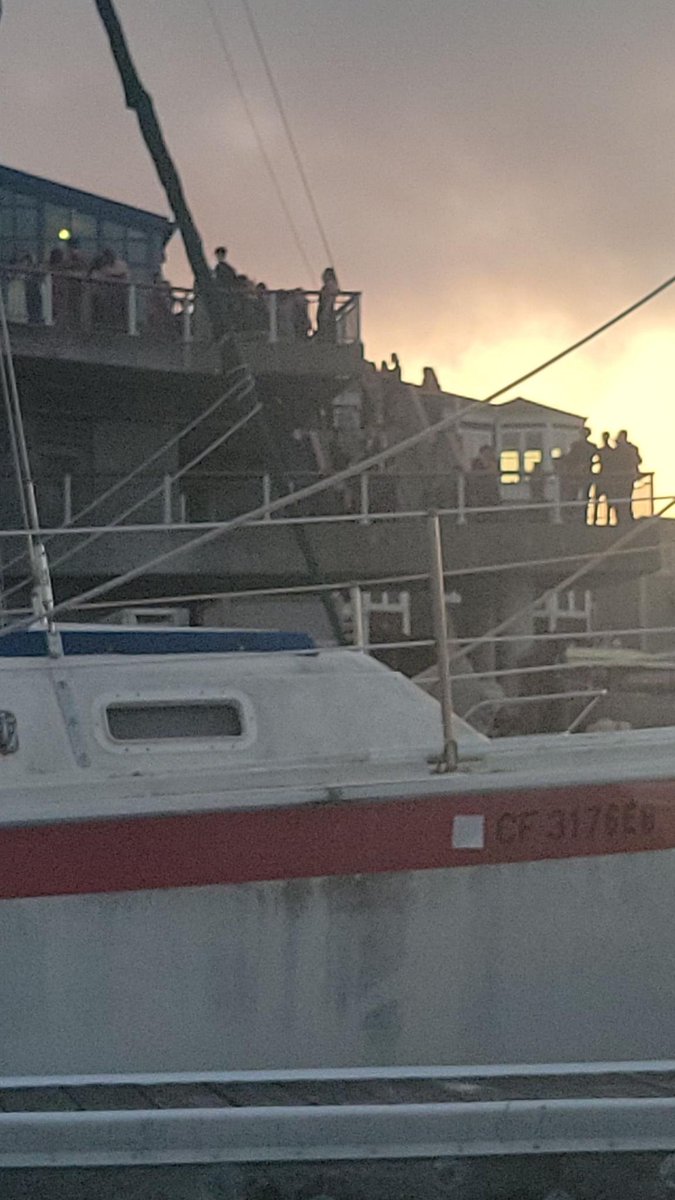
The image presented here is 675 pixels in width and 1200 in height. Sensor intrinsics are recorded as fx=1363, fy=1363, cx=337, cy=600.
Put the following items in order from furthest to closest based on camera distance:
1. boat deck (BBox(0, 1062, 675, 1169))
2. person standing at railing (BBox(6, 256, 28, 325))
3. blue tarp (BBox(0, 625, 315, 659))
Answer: person standing at railing (BBox(6, 256, 28, 325)), blue tarp (BBox(0, 625, 315, 659)), boat deck (BBox(0, 1062, 675, 1169))

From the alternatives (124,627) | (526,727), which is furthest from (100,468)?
(124,627)

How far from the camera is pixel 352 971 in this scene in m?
4.63

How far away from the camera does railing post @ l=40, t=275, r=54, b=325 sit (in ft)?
60.8

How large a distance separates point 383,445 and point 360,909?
12.6 m

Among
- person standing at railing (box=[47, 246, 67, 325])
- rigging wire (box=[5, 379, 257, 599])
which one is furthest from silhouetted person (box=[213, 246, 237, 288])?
rigging wire (box=[5, 379, 257, 599])

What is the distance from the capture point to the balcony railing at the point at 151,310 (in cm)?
1852

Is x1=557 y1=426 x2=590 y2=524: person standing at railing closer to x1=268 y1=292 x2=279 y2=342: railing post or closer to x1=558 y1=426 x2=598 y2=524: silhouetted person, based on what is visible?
x1=558 y1=426 x2=598 y2=524: silhouetted person

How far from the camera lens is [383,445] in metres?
16.9

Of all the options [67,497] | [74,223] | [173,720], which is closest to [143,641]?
[173,720]

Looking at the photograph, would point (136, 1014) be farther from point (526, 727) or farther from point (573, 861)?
point (526, 727)

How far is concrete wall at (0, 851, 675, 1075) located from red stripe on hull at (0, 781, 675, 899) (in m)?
0.05

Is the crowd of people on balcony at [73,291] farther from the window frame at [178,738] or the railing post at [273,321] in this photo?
the window frame at [178,738]

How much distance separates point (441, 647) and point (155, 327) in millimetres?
15642

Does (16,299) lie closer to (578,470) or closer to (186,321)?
(186,321)
